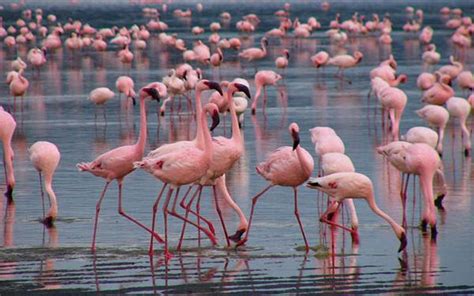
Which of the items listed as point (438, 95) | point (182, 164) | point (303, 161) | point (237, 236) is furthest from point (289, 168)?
point (438, 95)

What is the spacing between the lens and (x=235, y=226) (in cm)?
1098

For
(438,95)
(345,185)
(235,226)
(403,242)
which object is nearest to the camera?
(403,242)

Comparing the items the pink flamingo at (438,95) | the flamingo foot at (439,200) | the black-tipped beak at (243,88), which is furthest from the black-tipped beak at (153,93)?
the pink flamingo at (438,95)

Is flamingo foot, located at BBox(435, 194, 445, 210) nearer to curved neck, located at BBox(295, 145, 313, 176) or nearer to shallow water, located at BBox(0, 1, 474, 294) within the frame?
shallow water, located at BBox(0, 1, 474, 294)

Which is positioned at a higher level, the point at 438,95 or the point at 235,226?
the point at 438,95

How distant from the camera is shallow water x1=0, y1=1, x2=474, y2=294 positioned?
8.70 m

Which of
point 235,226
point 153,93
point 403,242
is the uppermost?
point 153,93

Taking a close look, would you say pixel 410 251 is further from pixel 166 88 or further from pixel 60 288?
pixel 166 88

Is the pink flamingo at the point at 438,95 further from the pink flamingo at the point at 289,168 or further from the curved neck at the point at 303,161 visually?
the curved neck at the point at 303,161

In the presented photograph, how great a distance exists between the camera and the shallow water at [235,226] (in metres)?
8.70

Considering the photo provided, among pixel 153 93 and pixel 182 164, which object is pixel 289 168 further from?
pixel 153 93

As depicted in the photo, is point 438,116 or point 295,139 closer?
point 295,139

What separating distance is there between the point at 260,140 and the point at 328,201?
5.92m

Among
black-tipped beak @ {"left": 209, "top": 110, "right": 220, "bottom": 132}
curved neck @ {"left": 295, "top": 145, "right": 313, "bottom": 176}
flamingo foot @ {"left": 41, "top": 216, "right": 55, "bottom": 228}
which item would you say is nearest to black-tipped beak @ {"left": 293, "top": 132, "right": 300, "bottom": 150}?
curved neck @ {"left": 295, "top": 145, "right": 313, "bottom": 176}
